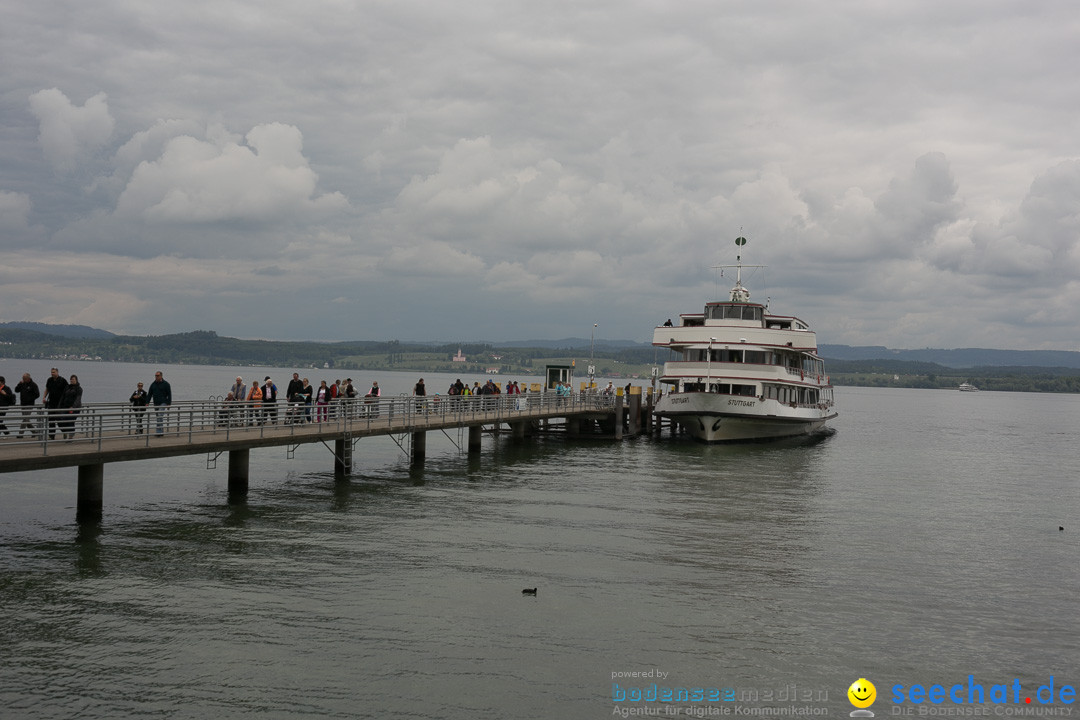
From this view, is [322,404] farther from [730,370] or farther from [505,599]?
[730,370]

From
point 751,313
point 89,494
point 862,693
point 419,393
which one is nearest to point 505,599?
point 862,693

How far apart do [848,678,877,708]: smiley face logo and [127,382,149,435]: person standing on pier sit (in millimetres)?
16674

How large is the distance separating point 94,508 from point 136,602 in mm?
7587

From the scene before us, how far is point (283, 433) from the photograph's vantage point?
2461 centimetres

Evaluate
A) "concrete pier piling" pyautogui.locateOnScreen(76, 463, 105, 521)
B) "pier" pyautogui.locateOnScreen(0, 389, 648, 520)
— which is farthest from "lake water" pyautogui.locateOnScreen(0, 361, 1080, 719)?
"pier" pyautogui.locateOnScreen(0, 389, 648, 520)

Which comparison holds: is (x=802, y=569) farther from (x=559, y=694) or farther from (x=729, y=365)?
(x=729, y=365)

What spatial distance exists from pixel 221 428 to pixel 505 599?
42.4 ft

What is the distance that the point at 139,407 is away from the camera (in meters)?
21.4

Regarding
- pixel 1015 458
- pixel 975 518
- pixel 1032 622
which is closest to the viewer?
pixel 1032 622

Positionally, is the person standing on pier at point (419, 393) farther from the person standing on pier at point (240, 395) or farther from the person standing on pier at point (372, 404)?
the person standing on pier at point (240, 395)

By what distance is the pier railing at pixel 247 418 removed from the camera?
1839cm

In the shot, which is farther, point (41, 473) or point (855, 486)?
point (855, 486)

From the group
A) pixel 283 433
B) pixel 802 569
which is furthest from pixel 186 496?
pixel 802 569

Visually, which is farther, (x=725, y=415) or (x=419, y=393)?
(x=725, y=415)
